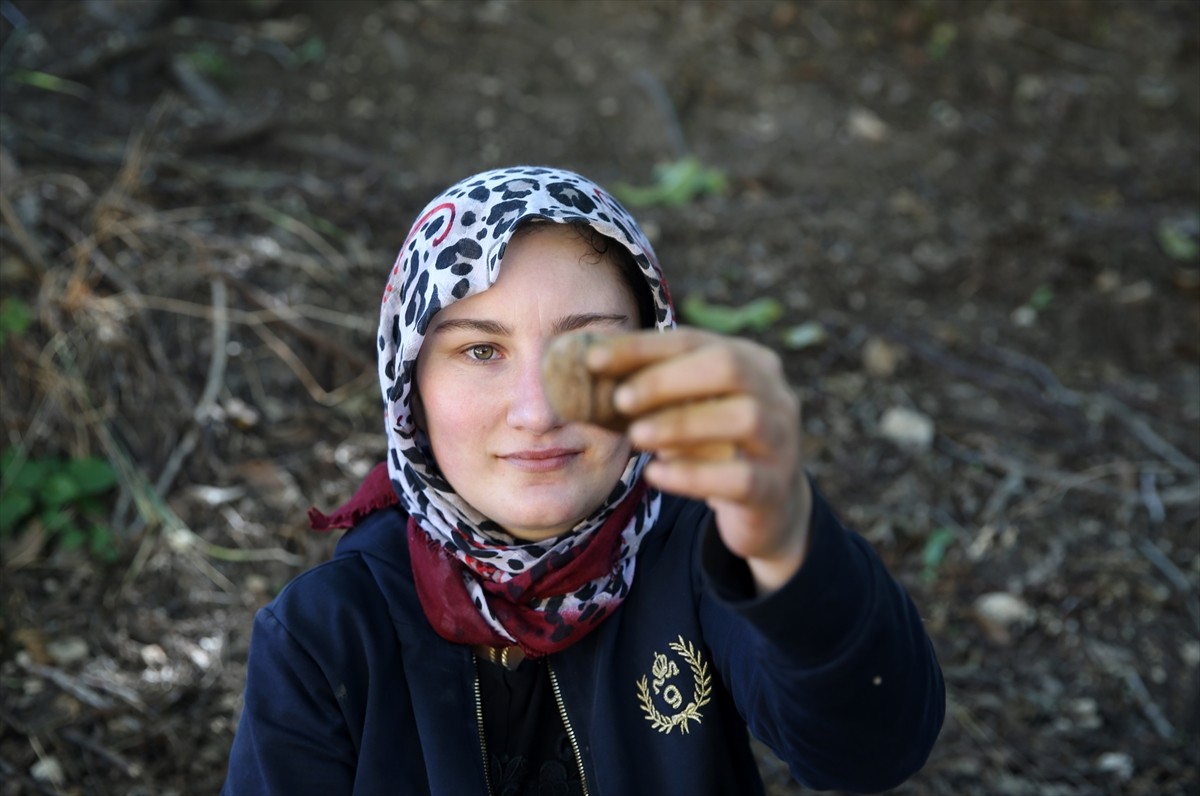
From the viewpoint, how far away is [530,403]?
171 centimetres

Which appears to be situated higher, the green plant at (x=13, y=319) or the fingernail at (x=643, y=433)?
the fingernail at (x=643, y=433)

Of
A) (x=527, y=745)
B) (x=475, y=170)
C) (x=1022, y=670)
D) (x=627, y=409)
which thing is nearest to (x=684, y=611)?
(x=527, y=745)

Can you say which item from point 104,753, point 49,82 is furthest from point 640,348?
point 49,82

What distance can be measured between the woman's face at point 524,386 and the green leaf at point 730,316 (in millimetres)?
2318

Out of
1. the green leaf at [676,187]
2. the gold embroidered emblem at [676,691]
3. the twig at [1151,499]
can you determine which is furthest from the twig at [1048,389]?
the gold embroidered emblem at [676,691]

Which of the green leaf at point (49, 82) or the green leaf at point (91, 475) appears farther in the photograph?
the green leaf at point (49, 82)

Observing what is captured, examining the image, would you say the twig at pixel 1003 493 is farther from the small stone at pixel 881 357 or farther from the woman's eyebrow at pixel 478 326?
the woman's eyebrow at pixel 478 326

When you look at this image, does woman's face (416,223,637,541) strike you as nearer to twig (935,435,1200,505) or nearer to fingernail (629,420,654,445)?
fingernail (629,420,654,445)

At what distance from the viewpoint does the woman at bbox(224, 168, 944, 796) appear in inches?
69.5

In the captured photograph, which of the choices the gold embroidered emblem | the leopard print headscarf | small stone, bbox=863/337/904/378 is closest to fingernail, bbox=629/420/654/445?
the leopard print headscarf

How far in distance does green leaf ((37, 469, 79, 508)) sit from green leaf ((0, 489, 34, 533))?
1.7 inches

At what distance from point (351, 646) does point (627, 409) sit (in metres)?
0.86

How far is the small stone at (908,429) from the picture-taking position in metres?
3.77

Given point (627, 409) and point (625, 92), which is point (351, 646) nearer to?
point (627, 409)
